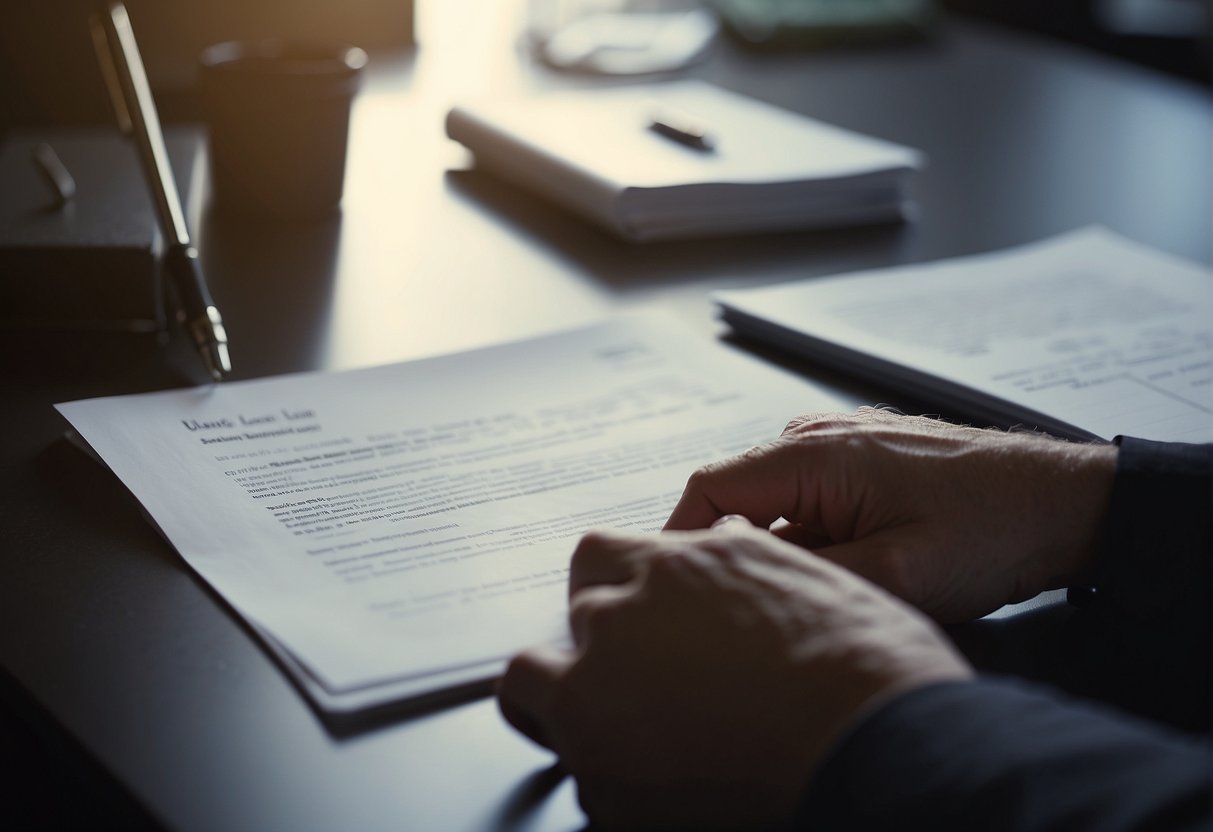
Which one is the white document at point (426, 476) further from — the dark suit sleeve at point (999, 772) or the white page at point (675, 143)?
the white page at point (675, 143)

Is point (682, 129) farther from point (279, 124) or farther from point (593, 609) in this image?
point (593, 609)

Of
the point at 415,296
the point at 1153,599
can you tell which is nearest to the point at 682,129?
the point at 415,296

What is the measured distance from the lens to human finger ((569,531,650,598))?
1.70ft

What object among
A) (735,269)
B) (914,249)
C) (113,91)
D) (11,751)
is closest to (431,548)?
(11,751)

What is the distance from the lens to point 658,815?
42cm

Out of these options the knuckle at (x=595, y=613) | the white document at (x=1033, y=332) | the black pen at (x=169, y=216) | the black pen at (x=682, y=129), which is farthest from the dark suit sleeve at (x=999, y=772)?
the black pen at (x=682, y=129)

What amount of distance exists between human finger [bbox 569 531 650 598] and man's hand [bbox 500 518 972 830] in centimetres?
2

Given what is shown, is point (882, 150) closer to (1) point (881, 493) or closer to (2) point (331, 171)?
Result: (2) point (331, 171)

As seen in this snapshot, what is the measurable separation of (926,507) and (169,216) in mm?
545

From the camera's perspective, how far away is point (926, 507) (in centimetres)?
58

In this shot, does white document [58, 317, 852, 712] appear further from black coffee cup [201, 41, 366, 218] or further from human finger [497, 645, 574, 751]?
black coffee cup [201, 41, 366, 218]

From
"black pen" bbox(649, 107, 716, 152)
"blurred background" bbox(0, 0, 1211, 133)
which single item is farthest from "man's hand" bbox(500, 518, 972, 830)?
"blurred background" bbox(0, 0, 1211, 133)

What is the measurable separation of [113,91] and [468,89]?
1.38ft

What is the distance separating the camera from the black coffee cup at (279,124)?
3.28 feet
